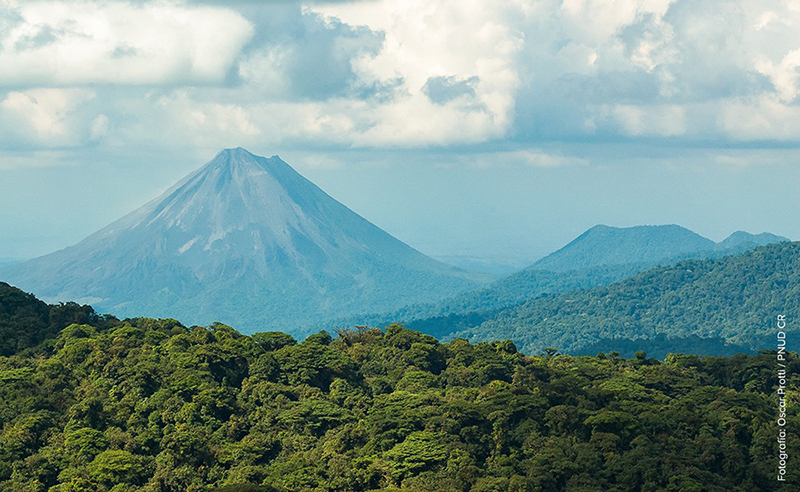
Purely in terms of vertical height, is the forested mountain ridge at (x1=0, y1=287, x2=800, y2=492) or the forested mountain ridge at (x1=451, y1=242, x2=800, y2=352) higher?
the forested mountain ridge at (x1=451, y1=242, x2=800, y2=352)

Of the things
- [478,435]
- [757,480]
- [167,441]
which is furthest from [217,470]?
[757,480]

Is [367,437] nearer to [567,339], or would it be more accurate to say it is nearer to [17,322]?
[17,322]

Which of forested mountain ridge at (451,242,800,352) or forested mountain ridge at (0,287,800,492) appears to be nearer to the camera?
forested mountain ridge at (0,287,800,492)

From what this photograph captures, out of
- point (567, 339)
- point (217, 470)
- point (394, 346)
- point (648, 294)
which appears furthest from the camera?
point (648, 294)

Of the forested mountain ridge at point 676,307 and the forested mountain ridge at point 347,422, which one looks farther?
the forested mountain ridge at point 676,307

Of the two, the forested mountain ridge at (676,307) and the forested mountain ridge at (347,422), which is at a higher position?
the forested mountain ridge at (676,307)
